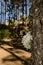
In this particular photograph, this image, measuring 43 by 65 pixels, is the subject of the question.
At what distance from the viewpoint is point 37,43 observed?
2.96 m

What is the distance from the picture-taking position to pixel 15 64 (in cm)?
772

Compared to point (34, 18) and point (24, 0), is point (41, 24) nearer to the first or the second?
point (34, 18)

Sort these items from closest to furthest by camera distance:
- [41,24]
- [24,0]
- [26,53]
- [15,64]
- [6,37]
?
[41,24] < [15,64] < [26,53] < [6,37] < [24,0]

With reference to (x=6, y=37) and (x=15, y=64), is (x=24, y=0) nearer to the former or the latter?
(x=6, y=37)

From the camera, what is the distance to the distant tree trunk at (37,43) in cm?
291

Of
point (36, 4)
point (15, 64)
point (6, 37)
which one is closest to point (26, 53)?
point (15, 64)

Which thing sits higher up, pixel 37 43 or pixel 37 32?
pixel 37 32

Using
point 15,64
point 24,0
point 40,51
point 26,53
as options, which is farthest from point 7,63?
point 24,0

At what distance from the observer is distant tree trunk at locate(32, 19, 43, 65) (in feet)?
9.55

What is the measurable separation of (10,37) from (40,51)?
13075 millimetres

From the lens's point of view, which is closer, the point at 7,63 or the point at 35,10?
the point at 35,10

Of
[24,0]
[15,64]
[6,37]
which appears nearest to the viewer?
[15,64]

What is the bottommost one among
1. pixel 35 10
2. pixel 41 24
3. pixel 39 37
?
pixel 39 37

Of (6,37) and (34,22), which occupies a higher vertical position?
(34,22)
